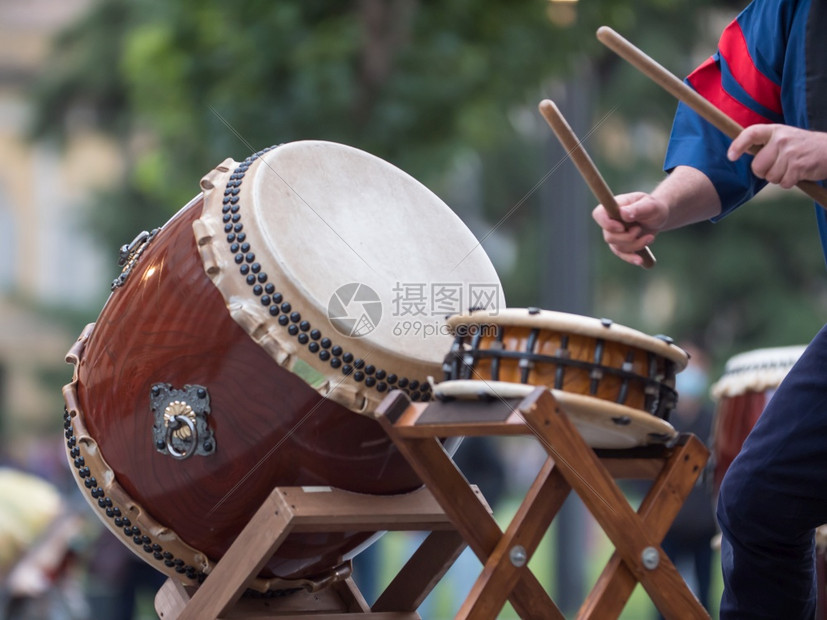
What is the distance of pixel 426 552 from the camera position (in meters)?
2.51

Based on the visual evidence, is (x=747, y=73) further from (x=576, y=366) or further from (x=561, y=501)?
(x=561, y=501)

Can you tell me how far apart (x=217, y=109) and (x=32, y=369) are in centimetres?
1838

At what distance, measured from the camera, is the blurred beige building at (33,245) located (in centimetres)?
2280

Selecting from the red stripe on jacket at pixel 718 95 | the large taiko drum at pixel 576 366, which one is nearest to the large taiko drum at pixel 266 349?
the large taiko drum at pixel 576 366

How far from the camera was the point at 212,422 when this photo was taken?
2244mm

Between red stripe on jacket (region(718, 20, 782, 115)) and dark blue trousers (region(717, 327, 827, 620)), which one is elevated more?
red stripe on jacket (region(718, 20, 782, 115))

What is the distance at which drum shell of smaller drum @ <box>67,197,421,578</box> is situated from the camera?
2.22m

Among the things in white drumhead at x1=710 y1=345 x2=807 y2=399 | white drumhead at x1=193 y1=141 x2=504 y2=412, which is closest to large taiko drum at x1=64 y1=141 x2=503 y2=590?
white drumhead at x1=193 y1=141 x2=504 y2=412

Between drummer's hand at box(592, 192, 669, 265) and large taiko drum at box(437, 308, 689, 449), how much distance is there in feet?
0.70

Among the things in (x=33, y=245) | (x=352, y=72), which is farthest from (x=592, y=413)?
(x=33, y=245)

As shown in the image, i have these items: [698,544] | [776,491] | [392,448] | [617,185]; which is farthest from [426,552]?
[617,185]

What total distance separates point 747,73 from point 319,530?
1063mm

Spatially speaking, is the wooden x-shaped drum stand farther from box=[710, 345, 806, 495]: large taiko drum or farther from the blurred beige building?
the blurred beige building

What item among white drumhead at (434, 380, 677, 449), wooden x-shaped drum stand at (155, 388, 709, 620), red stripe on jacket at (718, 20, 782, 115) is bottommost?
wooden x-shaped drum stand at (155, 388, 709, 620)
